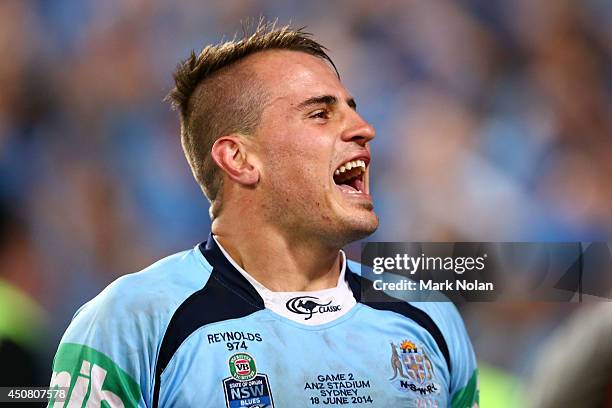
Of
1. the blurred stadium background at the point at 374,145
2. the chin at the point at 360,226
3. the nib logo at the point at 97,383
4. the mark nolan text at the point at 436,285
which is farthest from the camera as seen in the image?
the blurred stadium background at the point at 374,145

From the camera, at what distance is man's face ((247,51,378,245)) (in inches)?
87.8

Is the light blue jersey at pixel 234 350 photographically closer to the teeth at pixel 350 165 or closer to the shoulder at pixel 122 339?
the shoulder at pixel 122 339

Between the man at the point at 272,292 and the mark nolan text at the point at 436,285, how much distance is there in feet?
0.31

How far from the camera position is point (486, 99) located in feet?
9.36

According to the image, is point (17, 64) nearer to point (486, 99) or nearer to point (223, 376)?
point (223, 376)

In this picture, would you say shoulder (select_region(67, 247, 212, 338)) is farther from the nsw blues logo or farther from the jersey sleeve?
the nsw blues logo

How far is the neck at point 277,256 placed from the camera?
2.28 m

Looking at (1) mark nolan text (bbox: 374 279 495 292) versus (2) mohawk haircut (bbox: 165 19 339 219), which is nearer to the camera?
(2) mohawk haircut (bbox: 165 19 339 219)

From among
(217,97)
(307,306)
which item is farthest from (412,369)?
(217,97)

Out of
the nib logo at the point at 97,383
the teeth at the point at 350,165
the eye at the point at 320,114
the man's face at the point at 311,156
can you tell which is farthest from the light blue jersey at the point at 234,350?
the eye at the point at 320,114

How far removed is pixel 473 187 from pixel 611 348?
0.69 m

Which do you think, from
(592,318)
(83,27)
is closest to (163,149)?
(83,27)

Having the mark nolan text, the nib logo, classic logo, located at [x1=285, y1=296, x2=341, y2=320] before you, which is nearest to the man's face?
classic logo, located at [x1=285, y1=296, x2=341, y2=320]

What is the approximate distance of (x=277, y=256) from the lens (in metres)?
2.29
